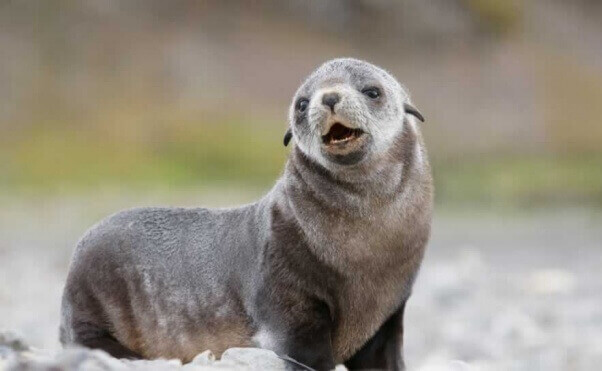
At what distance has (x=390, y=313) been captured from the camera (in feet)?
32.6

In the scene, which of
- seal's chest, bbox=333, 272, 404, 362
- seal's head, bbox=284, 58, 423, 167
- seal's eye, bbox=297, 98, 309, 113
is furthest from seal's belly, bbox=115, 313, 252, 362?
seal's eye, bbox=297, 98, 309, 113

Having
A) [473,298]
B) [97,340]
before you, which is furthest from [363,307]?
[473,298]

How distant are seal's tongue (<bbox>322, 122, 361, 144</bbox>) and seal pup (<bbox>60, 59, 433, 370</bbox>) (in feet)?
0.03

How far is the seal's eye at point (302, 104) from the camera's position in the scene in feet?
32.1

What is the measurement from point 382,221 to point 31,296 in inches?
366

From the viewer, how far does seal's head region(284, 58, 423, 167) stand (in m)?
9.47

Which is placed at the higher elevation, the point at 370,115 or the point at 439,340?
the point at 370,115

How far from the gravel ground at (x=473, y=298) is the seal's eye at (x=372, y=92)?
5.85 ft

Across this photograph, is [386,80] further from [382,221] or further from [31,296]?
[31,296]

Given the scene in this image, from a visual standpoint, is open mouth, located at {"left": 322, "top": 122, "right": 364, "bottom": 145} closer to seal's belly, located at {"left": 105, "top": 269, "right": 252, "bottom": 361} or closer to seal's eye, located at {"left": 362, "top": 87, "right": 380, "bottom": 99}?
seal's eye, located at {"left": 362, "top": 87, "right": 380, "bottom": 99}

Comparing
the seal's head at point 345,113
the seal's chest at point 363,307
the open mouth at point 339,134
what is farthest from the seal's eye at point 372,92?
the seal's chest at point 363,307

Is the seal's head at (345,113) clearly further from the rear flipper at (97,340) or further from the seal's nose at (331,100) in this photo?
the rear flipper at (97,340)

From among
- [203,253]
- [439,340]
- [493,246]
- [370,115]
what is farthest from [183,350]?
[493,246]

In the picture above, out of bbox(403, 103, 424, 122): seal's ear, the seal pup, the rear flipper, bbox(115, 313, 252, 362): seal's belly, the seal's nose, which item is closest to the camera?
the seal's nose
